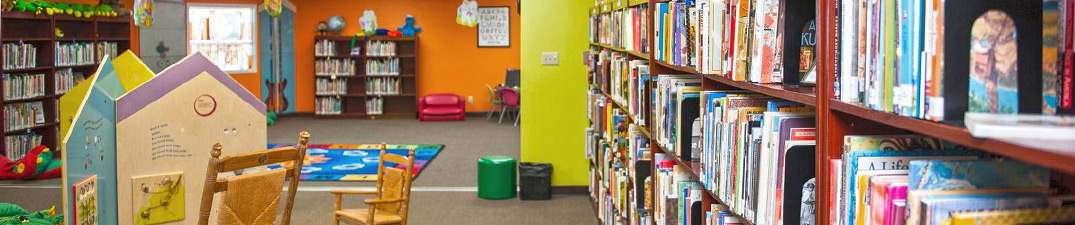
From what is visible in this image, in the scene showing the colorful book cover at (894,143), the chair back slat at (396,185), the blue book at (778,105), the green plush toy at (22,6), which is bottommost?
the chair back slat at (396,185)

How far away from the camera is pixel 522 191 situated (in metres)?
8.54

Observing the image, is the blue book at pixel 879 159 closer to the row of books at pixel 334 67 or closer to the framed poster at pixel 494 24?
the framed poster at pixel 494 24

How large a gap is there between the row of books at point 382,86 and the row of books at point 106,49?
517cm

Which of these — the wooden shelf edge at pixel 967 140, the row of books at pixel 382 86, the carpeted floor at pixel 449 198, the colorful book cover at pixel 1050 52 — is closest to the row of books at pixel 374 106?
the row of books at pixel 382 86

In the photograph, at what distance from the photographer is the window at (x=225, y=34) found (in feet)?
50.1

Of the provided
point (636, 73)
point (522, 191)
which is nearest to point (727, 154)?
point (636, 73)

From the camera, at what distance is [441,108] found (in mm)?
16578

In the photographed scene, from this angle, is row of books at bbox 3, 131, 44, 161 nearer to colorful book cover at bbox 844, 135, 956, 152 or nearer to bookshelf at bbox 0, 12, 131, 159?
bookshelf at bbox 0, 12, 131, 159

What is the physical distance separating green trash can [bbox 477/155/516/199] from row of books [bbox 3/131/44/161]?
4.98 metres

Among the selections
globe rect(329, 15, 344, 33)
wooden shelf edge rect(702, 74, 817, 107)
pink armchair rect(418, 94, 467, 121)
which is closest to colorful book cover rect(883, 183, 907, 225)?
wooden shelf edge rect(702, 74, 817, 107)

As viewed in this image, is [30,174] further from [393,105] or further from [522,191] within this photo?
[393,105]

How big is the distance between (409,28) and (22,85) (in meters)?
7.06

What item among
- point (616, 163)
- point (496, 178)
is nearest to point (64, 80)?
point (496, 178)

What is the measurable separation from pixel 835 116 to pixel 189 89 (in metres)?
4.69
